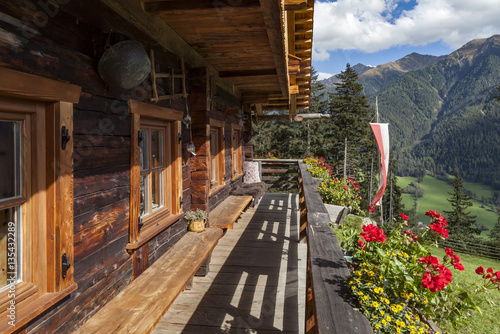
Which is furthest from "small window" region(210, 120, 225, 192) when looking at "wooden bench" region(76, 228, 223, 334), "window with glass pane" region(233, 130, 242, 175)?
"wooden bench" region(76, 228, 223, 334)

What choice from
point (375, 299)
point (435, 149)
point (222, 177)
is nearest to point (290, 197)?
point (222, 177)

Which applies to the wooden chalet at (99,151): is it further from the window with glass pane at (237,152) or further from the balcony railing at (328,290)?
the window with glass pane at (237,152)

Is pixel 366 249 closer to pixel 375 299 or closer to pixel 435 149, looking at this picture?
pixel 375 299

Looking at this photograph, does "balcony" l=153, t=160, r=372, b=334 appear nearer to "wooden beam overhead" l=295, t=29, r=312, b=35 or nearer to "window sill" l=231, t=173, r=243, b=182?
"window sill" l=231, t=173, r=243, b=182

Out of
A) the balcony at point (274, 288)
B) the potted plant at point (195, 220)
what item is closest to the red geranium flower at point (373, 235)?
the balcony at point (274, 288)

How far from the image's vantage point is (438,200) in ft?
341

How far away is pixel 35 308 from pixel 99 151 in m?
0.96

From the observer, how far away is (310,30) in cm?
385

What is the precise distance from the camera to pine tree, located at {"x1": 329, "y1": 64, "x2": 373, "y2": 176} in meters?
30.8

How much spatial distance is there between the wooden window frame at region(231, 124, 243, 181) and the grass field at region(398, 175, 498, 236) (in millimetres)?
82420

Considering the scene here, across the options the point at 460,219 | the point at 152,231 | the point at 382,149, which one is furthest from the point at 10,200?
the point at 460,219

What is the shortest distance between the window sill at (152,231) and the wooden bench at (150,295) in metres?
0.25

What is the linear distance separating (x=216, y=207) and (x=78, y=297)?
330cm

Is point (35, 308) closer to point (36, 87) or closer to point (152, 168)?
point (36, 87)
